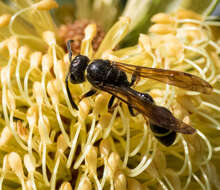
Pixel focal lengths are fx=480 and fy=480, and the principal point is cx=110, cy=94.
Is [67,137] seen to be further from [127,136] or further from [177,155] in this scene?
[177,155]

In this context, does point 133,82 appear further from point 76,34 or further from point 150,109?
point 76,34

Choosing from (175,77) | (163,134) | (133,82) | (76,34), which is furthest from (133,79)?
(76,34)

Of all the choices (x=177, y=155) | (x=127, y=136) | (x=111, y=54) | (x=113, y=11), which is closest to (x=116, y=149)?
(x=127, y=136)

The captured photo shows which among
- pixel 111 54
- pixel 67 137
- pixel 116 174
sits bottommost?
pixel 116 174

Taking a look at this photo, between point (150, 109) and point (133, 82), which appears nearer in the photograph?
point (150, 109)

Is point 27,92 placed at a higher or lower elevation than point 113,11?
lower

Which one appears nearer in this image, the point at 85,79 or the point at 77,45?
the point at 85,79

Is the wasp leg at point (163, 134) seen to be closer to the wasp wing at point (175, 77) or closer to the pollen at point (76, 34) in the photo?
the wasp wing at point (175, 77)
